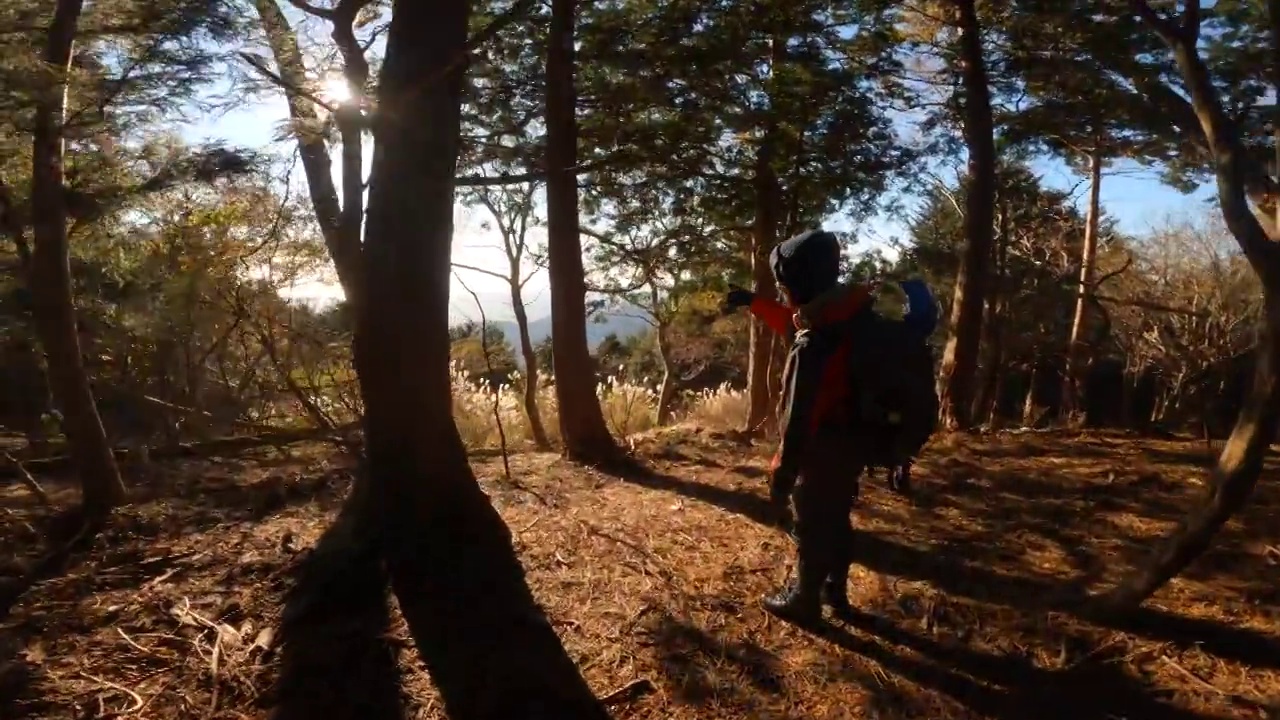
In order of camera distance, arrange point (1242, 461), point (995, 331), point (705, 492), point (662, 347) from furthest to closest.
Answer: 1. point (662, 347)
2. point (995, 331)
3. point (705, 492)
4. point (1242, 461)

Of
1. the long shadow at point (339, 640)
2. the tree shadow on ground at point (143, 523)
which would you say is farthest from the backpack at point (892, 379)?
the tree shadow on ground at point (143, 523)

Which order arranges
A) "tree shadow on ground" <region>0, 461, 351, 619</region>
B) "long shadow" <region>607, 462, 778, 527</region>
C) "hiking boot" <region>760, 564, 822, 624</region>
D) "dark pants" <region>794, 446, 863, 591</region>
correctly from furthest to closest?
1. "long shadow" <region>607, 462, 778, 527</region>
2. "tree shadow on ground" <region>0, 461, 351, 619</region>
3. "hiking boot" <region>760, 564, 822, 624</region>
4. "dark pants" <region>794, 446, 863, 591</region>

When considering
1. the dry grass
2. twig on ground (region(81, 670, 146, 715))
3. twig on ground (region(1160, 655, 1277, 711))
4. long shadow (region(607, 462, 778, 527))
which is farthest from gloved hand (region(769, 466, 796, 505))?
the dry grass

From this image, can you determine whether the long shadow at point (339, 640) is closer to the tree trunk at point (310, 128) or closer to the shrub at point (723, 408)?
the tree trunk at point (310, 128)

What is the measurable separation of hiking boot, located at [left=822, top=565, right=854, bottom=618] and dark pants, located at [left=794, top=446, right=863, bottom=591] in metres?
0.08

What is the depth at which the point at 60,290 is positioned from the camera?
190 inches

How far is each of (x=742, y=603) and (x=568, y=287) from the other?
10.0ft

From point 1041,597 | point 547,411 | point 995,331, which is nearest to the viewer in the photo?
point 1041,597

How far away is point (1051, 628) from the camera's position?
3.54 metres

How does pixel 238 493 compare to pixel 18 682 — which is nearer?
pixel 18 682

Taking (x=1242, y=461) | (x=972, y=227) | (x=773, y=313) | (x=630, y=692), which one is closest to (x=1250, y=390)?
(x=1242, y=461)

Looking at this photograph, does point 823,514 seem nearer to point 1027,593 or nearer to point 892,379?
point 892,379

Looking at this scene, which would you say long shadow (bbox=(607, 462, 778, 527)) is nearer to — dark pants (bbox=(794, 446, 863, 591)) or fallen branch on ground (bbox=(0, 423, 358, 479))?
dark pants (bbox=(794, 446, 863, 591))

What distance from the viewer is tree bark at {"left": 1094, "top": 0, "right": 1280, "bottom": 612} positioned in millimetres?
2998
